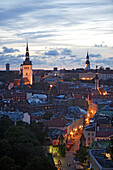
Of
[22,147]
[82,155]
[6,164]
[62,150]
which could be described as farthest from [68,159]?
[6,164]

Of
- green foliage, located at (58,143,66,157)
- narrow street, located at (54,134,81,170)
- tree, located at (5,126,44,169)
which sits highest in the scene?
tree, located at (5,126,44,169)

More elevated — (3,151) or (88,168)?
(3,151)

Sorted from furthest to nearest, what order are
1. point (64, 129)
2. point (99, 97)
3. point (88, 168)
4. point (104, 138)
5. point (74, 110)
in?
point (99, 97)
point (74, 110)
point (64, 129)
point (104, 138)
point (88, 168)

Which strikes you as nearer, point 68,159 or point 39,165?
point 39,165

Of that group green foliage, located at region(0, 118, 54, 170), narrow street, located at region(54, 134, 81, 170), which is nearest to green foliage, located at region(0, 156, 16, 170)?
green foliage, located at region(0, 118, 54, 170)

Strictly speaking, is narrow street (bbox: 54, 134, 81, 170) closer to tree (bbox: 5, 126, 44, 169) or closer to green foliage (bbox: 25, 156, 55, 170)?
tree (bbox: 5, 126, 44, 169)

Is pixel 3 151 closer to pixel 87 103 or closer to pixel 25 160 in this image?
pixel 25 160

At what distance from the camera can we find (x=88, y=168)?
2719 cm

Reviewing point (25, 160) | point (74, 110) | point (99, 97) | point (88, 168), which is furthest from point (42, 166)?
point (99, 97)

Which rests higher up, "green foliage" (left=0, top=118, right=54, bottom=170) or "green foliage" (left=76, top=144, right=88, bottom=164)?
"green foliage" (left=0, top=118, right=54, bottom=170)

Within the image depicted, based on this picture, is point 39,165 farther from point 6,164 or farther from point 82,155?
point 82,155

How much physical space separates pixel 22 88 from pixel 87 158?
6124 cm

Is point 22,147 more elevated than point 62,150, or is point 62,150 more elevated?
point 22,147

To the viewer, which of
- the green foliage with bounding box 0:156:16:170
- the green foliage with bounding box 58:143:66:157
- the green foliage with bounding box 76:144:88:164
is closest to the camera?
the green foliage with bounding box 0:156:16:170
